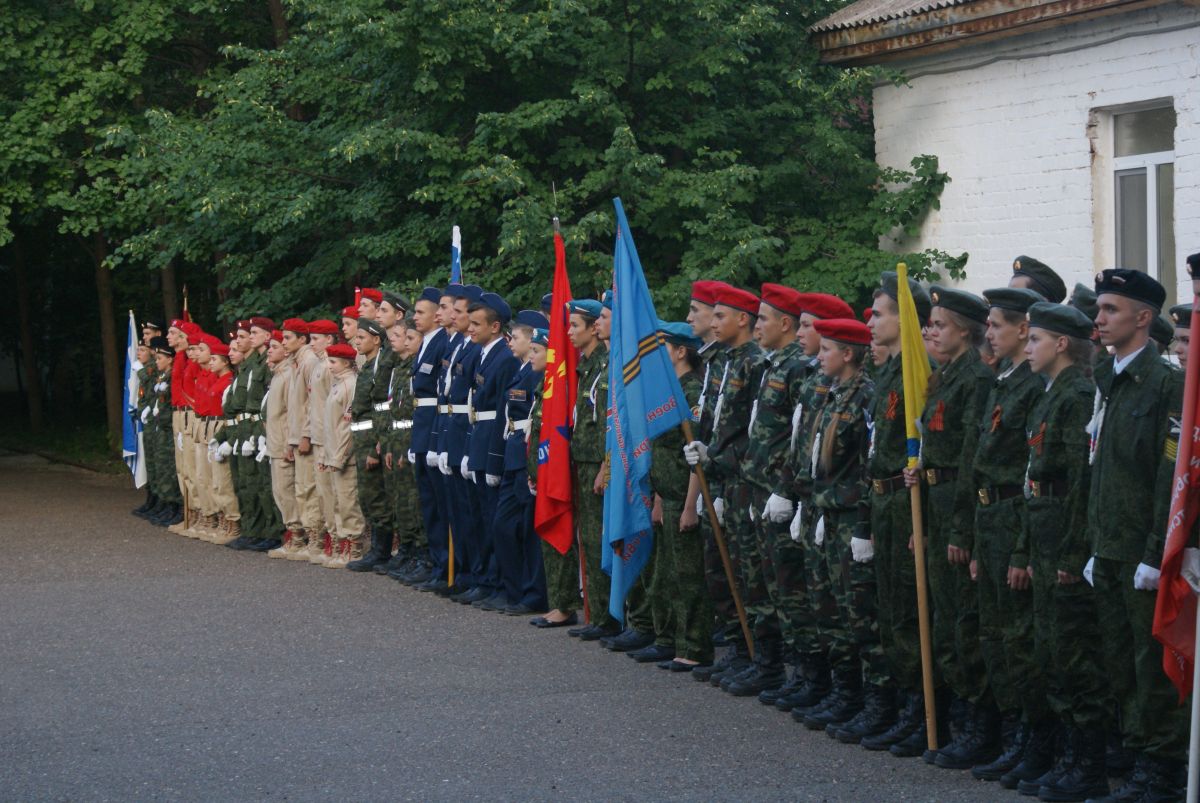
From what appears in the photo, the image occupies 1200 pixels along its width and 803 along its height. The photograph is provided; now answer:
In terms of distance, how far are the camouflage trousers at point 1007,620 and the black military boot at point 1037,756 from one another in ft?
0.20

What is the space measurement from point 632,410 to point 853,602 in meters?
2.16

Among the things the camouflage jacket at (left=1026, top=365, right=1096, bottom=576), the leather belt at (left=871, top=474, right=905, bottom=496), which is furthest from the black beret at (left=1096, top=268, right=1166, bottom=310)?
the leather belt at (left=871, top=474, right=905, bottom=496)

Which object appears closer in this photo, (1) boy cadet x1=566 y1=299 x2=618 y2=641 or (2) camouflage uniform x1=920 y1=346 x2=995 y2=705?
(2) camouflage uniform x1=920 y1=346 x2=995 y2=705

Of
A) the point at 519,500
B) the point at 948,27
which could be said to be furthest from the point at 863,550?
the point at 948,27

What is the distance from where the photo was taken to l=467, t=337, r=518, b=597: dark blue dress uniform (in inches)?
470

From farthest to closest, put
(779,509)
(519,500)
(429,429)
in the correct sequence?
1. (429,429)
2. (519,500)
3. (779,509)

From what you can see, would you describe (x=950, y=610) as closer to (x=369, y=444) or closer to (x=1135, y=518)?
(x=1135, y=518)

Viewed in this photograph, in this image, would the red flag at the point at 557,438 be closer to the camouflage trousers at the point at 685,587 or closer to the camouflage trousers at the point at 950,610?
the camouflage trousers at the point at 685,587

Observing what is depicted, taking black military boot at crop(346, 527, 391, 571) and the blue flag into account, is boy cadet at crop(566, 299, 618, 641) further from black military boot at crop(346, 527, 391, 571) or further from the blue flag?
black military boot at crop(346, 527, 391, 571)

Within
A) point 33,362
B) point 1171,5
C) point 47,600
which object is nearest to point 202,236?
point 47,600

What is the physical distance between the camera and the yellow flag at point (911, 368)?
24.0 ft

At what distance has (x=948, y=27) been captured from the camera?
14.9 m

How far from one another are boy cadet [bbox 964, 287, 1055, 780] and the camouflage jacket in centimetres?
12

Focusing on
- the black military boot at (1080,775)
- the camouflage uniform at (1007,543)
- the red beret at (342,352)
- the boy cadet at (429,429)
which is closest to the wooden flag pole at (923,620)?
the camouflage uniform at (1007,543)
